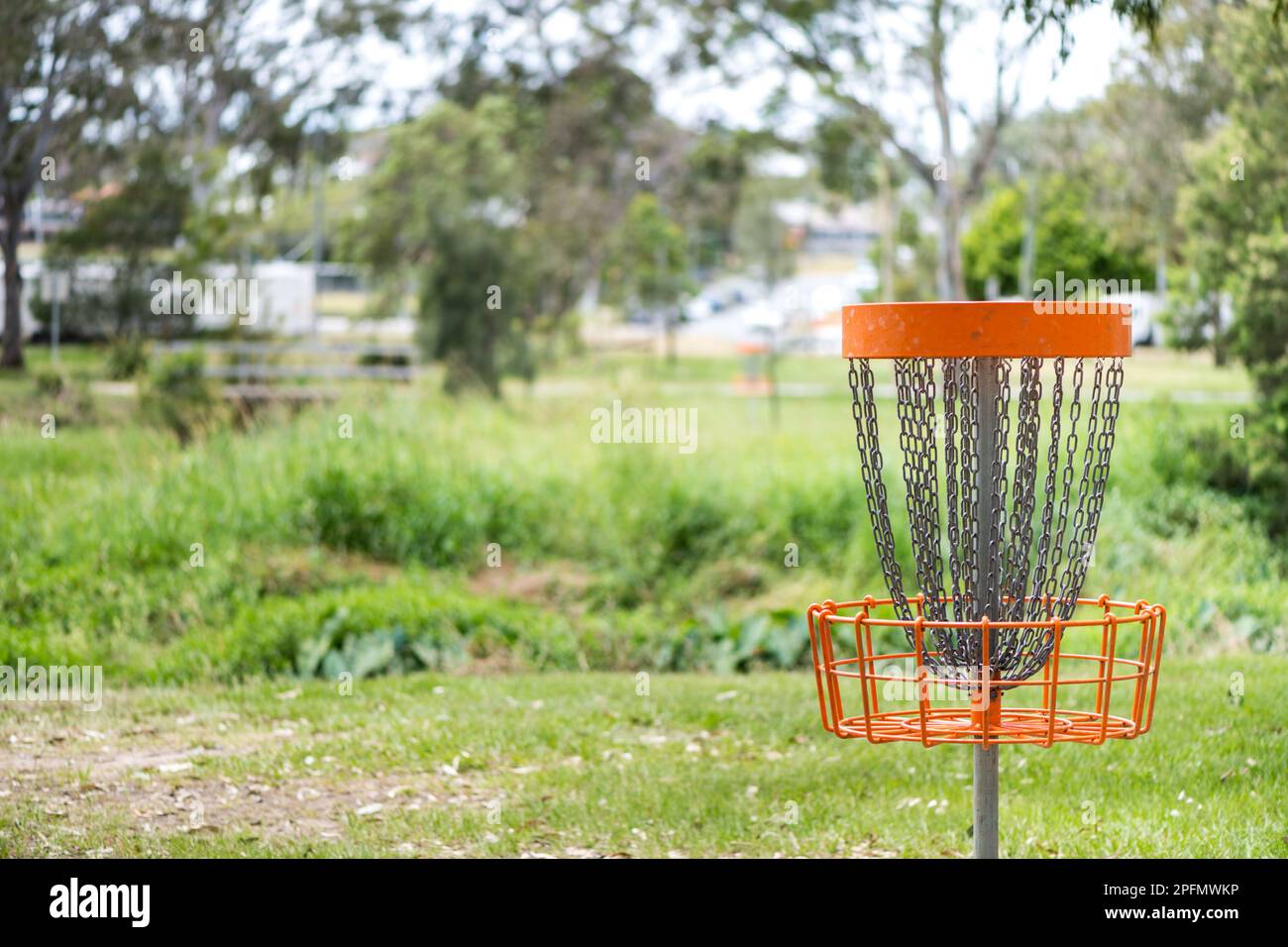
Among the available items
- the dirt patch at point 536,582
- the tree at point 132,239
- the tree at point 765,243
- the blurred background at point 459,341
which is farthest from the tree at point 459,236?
the tree at point 765,243

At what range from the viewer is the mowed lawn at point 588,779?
5.07m

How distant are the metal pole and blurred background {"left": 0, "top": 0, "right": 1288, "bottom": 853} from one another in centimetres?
182

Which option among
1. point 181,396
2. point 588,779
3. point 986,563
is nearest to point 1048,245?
point 181,396

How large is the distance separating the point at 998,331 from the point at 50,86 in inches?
359

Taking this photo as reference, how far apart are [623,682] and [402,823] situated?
8.23 feet

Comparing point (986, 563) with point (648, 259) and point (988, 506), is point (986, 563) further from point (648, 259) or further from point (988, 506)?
point (648, 259)

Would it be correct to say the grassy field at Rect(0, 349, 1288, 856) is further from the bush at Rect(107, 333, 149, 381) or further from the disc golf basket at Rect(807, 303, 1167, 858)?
the disc golf basket at Rect(807, 303, 1167, 858)

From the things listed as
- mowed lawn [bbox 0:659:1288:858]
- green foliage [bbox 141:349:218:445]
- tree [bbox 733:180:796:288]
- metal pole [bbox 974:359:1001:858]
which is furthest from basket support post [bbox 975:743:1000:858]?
tree [bbox 733:180:796:288]

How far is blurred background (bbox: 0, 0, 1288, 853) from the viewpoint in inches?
344

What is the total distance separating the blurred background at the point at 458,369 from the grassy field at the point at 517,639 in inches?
1.8

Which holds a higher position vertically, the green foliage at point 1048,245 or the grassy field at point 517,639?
the green foliage at point 1048,245

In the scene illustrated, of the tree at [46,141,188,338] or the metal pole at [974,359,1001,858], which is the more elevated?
the tree at [46,141,188,338]

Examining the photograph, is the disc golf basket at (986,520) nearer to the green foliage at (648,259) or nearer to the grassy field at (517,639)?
the grassy field at (517,639)

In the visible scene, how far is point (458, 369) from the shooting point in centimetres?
1784
